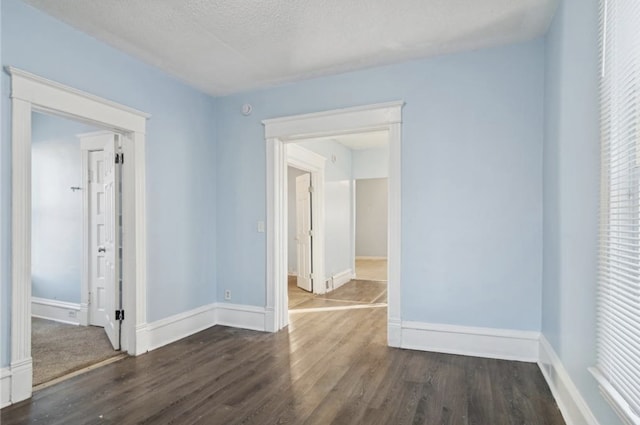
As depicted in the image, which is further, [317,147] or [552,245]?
[317,147]

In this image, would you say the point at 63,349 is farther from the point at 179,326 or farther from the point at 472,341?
the point at 472,341

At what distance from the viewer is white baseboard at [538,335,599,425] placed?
1.89 meters

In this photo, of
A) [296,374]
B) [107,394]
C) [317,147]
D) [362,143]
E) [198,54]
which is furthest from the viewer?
[362,143]

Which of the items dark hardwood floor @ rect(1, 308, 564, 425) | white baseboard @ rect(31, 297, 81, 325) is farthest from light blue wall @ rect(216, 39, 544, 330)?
white baseboard @ rect(31, 297, 81, 325)

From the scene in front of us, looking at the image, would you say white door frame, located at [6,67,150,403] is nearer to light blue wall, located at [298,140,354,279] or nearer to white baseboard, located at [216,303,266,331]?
white baseboard, located at [216,303,266,331]

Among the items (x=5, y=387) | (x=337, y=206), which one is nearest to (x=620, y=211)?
(x=5, y=387)

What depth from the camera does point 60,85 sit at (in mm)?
2623

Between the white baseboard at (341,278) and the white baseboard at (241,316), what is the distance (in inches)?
98.9

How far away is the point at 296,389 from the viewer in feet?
8.41

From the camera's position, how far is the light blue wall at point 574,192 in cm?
186

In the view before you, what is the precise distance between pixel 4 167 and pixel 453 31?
134 inches

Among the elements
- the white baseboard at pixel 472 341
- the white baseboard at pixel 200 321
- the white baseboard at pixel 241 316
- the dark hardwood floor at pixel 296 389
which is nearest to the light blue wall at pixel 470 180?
the white baseboard at pixel 472 341

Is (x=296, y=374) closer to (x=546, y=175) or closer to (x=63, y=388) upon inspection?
(x=63, y=388)

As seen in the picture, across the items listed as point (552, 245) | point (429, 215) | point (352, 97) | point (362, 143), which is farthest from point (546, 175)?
point (362, 143)
